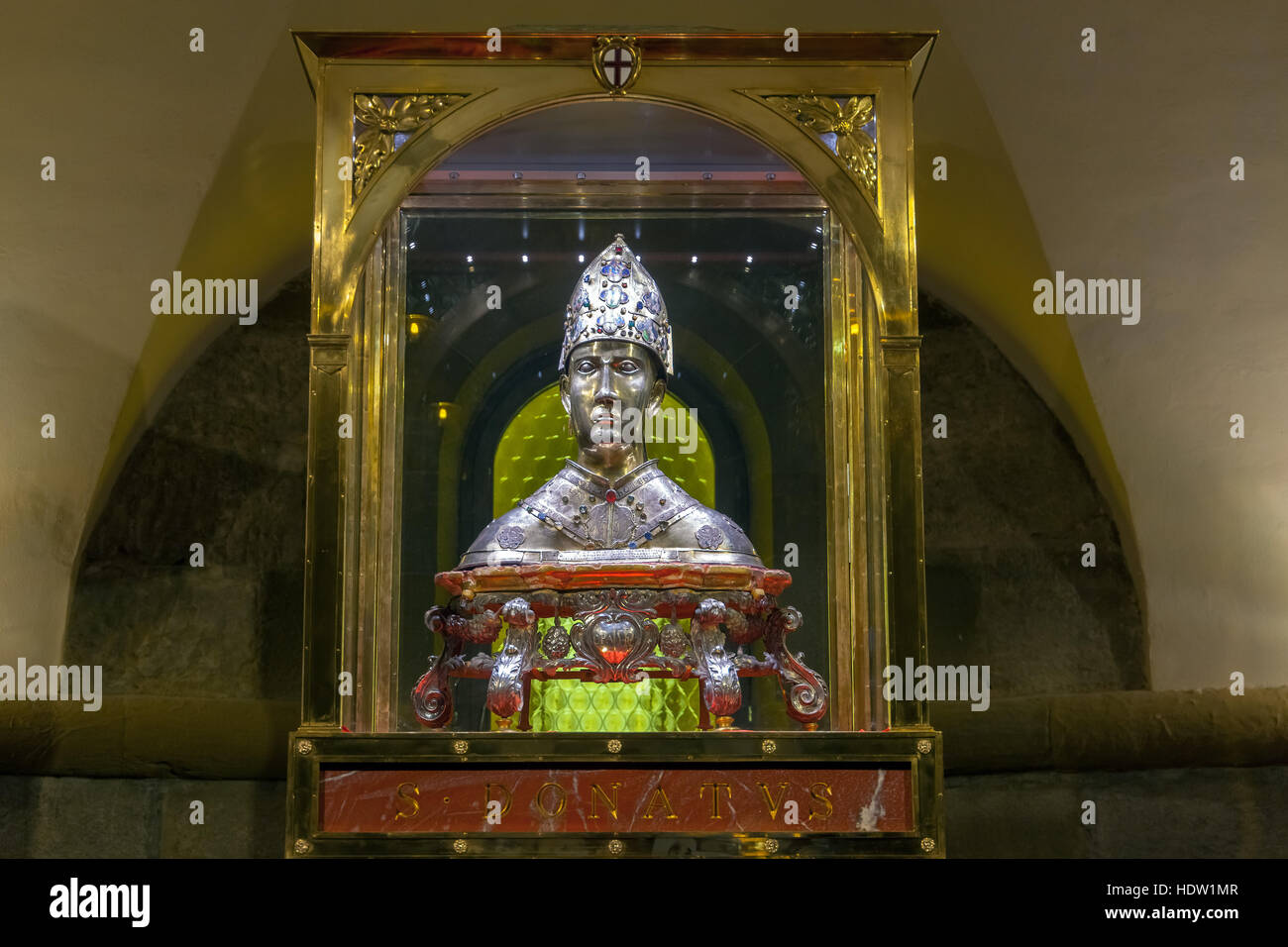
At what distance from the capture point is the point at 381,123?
6055mm

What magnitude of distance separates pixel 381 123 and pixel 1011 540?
329cm

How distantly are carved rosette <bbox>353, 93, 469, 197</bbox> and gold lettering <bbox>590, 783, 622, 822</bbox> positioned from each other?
2183 millimetres

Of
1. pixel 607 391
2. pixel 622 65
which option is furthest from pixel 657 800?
pixel 622 65

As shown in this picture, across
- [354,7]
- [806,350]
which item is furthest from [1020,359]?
[354,7]

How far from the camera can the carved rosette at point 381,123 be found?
6031 millimetres

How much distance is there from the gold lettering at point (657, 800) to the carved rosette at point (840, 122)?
7.22 ft

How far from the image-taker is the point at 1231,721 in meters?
7.16

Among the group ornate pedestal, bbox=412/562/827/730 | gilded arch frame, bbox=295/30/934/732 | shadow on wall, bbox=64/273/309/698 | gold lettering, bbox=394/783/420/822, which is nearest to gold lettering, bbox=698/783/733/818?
ornate pedestal, bbox=412/562/827/730

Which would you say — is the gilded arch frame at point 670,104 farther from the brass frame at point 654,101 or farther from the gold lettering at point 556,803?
the gold lettering at point 556,803

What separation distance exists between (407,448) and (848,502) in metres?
1.63

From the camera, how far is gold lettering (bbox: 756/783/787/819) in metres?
5.50

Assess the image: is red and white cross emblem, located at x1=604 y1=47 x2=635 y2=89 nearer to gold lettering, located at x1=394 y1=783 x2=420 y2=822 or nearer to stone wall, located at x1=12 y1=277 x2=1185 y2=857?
stone wall, located at x1=12 y1=277 x2=1185 y2=857

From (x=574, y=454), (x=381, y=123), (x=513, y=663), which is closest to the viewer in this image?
(x=513, y=663)

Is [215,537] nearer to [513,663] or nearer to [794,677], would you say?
[513,663]
